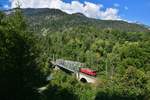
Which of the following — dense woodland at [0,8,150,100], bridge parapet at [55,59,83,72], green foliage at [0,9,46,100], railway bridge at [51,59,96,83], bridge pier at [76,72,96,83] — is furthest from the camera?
bridge parapet at [55,59,83,72]

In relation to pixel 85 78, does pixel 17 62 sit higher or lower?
higher

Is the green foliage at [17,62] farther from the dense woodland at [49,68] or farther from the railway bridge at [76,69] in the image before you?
the railway bridge at [76,69]

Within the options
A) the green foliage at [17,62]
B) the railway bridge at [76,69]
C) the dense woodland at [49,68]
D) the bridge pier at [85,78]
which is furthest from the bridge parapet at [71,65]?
the green foliage at [17,62]

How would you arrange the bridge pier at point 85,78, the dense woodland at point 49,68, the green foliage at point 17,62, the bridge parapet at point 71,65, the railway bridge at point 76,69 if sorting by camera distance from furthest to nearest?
the bridge parapet at point 71,65
the railway bridge at point 76,69
the bridge pier at point 85,78
the dense woodland at point 49,68
the green foliage at point 17,62

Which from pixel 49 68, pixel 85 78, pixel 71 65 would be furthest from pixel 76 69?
pixel 49 68

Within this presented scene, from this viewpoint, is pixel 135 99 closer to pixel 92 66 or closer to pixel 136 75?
pixel 136 75

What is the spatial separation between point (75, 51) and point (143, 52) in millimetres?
47883

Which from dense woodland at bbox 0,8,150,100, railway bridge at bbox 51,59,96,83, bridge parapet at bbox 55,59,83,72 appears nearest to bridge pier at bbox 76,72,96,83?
railway bridge at bbox 51,59,96,83

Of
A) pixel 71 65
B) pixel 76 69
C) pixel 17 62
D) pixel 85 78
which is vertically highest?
pixel 17 62

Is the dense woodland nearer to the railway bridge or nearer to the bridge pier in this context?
the bridge pier

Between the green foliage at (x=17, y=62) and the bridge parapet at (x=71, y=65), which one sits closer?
the green foliage at (x=17, y=62)

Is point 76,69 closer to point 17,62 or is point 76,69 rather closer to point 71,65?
point 71,65

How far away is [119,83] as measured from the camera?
214ft

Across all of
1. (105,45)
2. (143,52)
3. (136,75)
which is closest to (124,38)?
(105,45)
